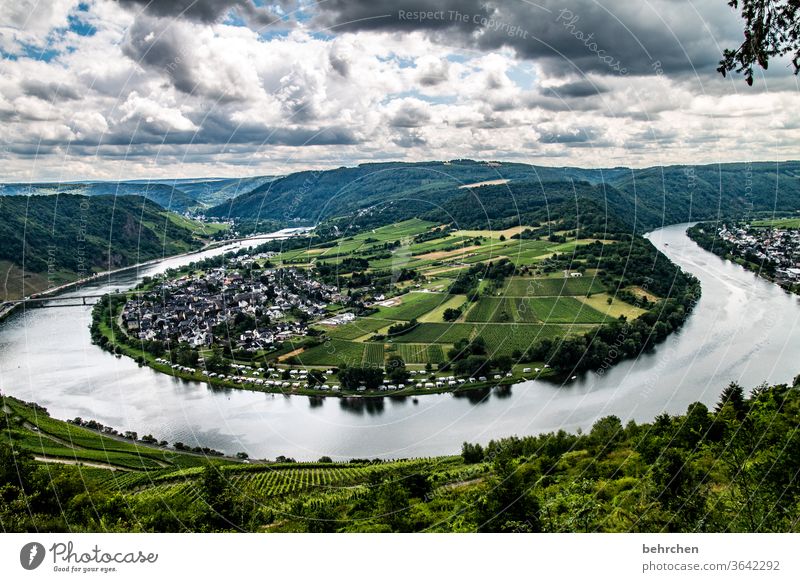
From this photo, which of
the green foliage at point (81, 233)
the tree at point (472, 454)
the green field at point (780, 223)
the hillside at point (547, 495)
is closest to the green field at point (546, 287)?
the tree at point (472, 454)

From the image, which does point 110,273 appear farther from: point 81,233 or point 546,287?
point 546,287

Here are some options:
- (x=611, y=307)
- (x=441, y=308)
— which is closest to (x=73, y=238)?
(x=441, y=308)

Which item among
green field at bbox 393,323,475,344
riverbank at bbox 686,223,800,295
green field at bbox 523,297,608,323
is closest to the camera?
green field at bbox 393,323,475,344

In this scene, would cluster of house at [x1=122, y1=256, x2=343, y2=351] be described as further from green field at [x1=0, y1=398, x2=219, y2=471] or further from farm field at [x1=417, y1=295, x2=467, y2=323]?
green field at [x1=0, y1=398, x2=219, y2=471]

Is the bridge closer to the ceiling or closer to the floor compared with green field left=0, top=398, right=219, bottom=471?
closer to the ceiling

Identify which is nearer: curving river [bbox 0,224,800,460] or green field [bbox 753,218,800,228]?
curving river [bbox 0,224,800,460]

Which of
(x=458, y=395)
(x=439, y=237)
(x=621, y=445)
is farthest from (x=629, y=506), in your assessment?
(x=439, y=237)

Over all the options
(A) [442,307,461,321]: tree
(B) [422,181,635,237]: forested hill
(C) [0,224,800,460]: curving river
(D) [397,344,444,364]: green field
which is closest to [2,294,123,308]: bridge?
(C) [0,224,800,460]: curving river
